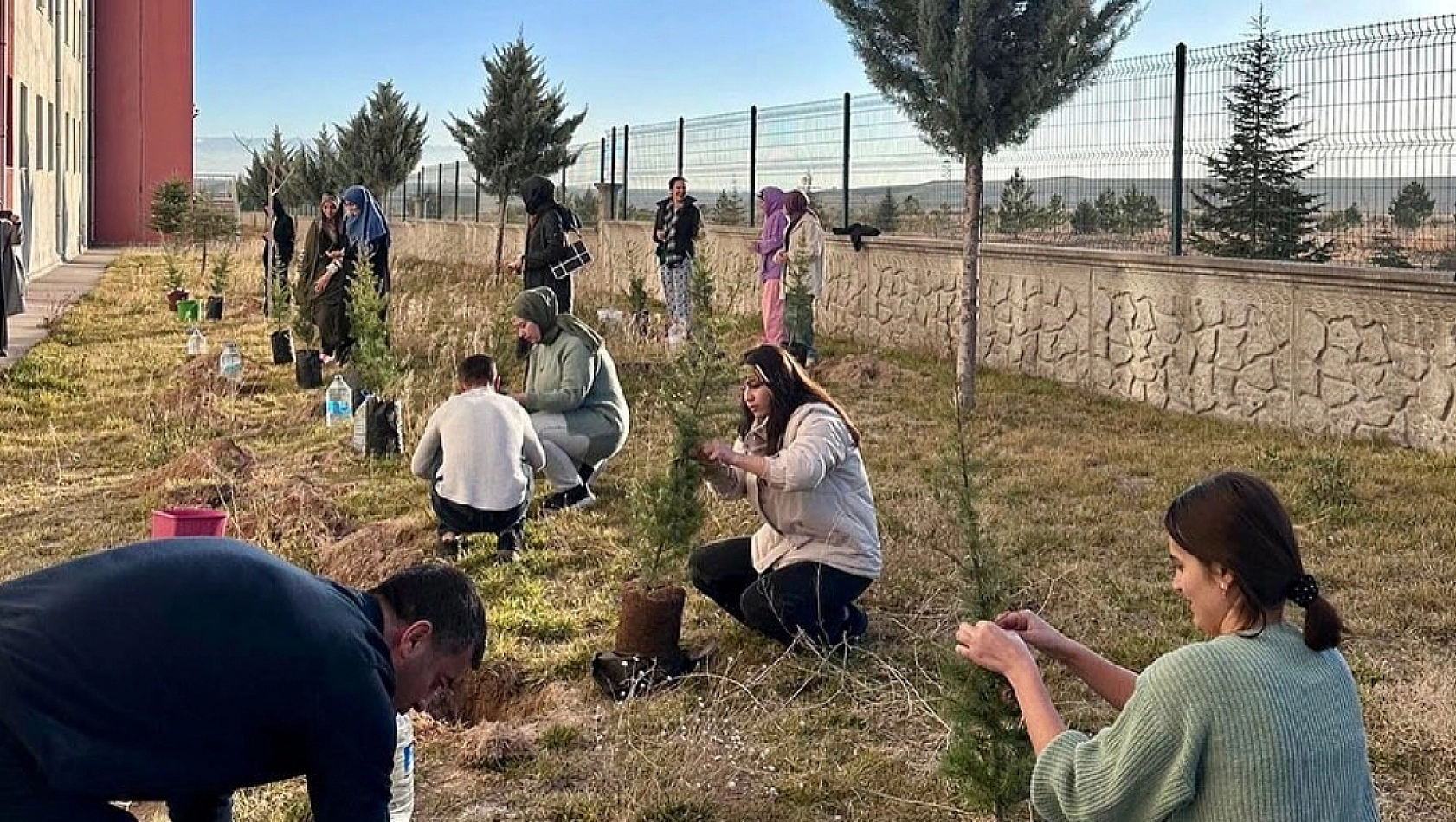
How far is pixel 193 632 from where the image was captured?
2.57 meters

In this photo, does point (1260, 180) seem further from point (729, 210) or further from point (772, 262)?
point (729, 210)

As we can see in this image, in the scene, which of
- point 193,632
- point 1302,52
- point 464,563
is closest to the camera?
point 193,632

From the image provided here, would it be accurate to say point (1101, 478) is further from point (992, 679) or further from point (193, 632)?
point (193, 632)

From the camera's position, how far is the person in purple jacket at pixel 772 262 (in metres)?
14.2

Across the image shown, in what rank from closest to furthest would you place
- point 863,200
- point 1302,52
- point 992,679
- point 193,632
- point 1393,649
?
point 193,632, point 992,679, point 1393,649, point 1302,52, point 863,200

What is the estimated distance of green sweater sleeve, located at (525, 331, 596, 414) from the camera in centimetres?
817

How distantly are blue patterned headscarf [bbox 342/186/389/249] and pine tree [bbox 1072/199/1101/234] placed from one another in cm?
580

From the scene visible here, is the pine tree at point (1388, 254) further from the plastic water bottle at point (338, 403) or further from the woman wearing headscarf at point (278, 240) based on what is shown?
the woman wearing headscarf at point (278, 240)

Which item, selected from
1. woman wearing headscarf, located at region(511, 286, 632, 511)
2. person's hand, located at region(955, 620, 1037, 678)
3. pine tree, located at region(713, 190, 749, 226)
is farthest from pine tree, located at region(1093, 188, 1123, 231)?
person's hand, located at region(955, 620, 1037, 678)

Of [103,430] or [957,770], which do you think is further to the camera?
[103,430]

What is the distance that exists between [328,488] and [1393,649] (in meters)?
5.70

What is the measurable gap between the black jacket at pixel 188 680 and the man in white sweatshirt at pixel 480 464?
14.2 feet

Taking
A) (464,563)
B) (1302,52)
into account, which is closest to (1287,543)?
(464,563)

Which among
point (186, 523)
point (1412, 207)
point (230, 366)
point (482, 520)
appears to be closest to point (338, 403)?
point (230, 366)
